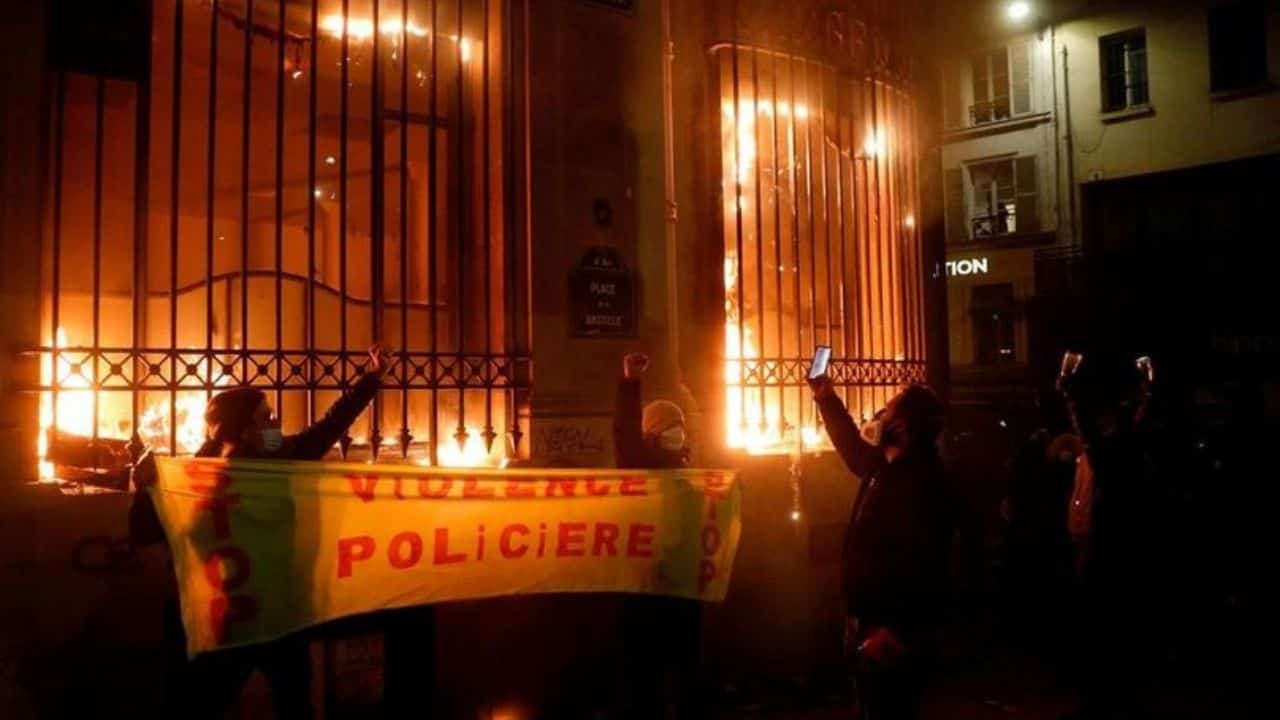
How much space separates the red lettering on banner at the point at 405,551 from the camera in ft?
16.1

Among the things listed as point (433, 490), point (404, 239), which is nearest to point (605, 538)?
point (433, 490)

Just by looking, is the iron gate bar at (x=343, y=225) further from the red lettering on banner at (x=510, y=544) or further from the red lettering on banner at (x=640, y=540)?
the red lettering on banner at (x=640, y=540)

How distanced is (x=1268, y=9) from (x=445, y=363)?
2599 cm

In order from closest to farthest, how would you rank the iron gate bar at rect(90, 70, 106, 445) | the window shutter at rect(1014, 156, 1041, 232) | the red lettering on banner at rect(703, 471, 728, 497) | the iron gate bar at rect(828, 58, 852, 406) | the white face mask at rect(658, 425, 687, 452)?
the iron gate bar at rect(90, 70, 106, 445)
the red lettering on banner at rect(703, 471, 728, 497)
the white face mask at rect(658, 425, 687, 452)
the iron gate bar at rect(828, 58, 852, 406)
the window shutter at rect(1014, 156, 1041, 232)

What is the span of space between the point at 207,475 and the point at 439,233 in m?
3.24

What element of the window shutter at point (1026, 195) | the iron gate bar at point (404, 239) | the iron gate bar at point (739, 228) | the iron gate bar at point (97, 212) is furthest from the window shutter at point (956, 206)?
the iron gate bar at point (97, 212)

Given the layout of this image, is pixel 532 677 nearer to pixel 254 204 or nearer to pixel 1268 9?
pixel 254 204

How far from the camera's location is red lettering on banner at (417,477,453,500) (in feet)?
16.4

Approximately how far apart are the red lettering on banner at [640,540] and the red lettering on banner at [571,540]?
0.29m

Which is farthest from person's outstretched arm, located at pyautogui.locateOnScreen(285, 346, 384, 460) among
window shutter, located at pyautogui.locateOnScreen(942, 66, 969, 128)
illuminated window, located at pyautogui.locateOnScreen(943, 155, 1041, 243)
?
window shutter, located at pyautogui.locateOnScreen(942, 66, 969, 128)

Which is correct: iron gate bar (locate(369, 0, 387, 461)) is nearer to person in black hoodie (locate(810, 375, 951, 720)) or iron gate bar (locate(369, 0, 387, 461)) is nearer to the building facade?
person in black hoodie (locate(810, 375, 951, 720))

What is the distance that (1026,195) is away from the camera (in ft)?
95.0

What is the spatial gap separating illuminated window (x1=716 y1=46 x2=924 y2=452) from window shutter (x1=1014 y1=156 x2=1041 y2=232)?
68.8 feet

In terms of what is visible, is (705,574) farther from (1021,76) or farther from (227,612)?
(1021,76)
